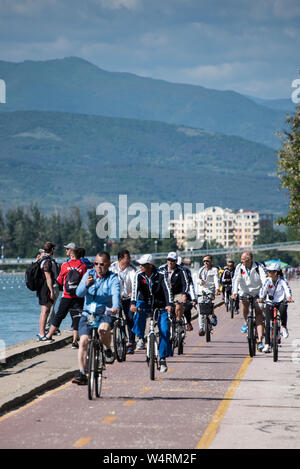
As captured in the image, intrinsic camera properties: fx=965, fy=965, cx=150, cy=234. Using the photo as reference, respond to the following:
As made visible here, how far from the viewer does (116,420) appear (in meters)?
10.2

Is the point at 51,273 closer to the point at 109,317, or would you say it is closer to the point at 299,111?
the point at 109,317

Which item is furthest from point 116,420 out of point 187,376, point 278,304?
Answer: point 278,304

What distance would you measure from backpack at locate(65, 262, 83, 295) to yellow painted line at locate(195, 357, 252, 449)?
12.6 feet

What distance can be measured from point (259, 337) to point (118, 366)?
3590 mm

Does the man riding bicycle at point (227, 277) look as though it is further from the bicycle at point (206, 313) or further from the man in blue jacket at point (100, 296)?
the man in blue jacket at point (100, 296)

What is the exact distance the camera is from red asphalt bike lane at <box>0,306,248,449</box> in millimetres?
9062

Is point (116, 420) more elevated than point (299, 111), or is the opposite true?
point (299, 111)

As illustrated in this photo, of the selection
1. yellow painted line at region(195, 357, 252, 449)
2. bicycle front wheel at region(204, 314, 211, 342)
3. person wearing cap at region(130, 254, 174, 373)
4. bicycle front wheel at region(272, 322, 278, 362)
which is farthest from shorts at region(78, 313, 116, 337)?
bicycle front wheel at region(204, 314, 211, 342)

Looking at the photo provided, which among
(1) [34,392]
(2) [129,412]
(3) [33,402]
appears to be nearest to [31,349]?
(1) [34,392]

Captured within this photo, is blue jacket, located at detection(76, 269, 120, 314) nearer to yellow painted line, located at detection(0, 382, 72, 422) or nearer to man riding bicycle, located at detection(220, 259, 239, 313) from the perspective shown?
yellow painted line, located at detection(0, 382, 72, 422)

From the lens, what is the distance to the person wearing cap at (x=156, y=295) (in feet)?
47.3

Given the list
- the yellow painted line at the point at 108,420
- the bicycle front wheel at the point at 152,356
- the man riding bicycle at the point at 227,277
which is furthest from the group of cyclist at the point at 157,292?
the man riding bicycle at the point at 227,277

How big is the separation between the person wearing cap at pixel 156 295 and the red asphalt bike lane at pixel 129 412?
1.59ft
